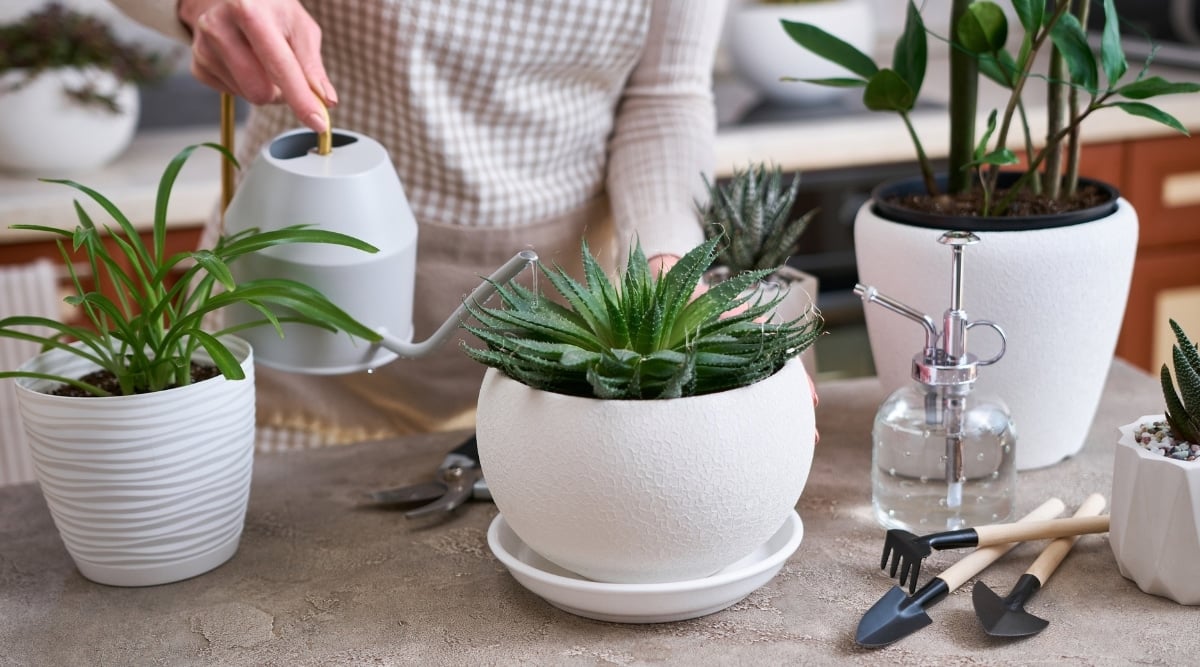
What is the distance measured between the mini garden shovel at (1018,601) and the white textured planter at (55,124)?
1.71 m

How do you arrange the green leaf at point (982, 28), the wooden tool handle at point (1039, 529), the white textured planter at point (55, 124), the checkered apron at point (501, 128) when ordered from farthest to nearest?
the white textured planter at point (55, 124) → the checkered apron at point (501, 128) → the green leaf at point (982, 28) → the wooden tool handle at point (1039, 529)

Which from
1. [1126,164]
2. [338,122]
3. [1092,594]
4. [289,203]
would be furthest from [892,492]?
[1126,164]

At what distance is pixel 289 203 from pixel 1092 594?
1.85ft

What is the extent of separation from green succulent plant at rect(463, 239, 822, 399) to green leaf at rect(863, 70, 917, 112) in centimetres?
27

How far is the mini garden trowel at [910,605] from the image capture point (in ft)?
2.23

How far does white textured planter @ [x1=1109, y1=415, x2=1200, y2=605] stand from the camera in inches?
27.0

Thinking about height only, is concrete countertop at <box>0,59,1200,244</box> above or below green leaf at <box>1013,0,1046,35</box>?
below

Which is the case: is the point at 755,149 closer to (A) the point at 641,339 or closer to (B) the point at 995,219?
(B) the point at 995,219

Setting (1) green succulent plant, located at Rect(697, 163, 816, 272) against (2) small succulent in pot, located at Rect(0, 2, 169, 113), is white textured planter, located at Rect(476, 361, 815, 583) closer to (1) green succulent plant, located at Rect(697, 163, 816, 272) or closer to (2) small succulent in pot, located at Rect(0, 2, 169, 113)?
(1) green succulent plant, located at Rect(697, 163, 816, 272)

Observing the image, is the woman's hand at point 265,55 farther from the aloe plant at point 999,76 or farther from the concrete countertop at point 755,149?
the concrete countertop at point 755,149

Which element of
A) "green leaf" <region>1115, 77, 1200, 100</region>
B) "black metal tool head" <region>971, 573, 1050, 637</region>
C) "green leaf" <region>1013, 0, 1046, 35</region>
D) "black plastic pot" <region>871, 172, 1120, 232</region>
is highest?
"green leaf" <region>1013, 0, 1046, 35</region>

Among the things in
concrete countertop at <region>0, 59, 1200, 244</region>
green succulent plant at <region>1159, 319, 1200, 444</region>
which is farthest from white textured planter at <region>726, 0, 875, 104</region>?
green succulent plant at <region>1159, 319, 1200, 444</region>

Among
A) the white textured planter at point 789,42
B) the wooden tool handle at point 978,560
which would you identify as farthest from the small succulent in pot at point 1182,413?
the white textured planter at point 789,42

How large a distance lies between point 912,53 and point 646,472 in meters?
0.45
